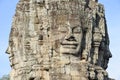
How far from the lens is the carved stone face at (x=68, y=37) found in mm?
23047

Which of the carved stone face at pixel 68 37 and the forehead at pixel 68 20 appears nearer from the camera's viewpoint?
the carved stone face at pixel 68 37

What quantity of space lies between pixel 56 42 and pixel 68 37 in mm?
506

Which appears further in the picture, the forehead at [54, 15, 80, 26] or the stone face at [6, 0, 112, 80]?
the forehead at [54, 15, 80, 26]

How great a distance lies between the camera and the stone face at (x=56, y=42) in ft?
75.4

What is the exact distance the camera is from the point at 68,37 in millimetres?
23016

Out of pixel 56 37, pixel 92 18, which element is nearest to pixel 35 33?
pixel 56 37

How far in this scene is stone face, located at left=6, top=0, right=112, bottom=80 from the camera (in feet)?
75.4

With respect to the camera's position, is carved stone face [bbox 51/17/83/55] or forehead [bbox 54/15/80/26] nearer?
carved stone face [bbox 51/17/83/55]

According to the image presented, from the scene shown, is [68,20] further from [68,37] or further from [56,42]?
[56,42]

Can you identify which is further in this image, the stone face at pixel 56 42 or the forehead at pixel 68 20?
the forehead at pixel 68 20

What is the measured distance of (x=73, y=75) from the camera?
22875mm

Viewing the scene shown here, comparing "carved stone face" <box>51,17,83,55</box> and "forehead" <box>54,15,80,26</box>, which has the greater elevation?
"forehead" <box>54,15,80,26</box>

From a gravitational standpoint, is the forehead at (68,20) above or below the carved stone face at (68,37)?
above

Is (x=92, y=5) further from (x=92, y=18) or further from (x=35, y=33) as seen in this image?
(x=35, y=33)
